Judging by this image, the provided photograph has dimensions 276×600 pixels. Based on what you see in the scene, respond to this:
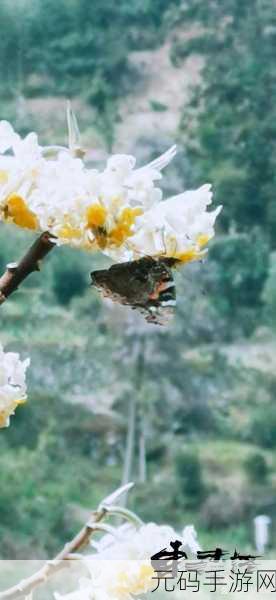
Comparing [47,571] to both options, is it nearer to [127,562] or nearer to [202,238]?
[127,562]

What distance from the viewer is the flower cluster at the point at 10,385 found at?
0.33 meters

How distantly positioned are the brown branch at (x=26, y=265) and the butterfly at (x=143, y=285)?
18 mm

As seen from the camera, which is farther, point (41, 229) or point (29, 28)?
point (29, 28)

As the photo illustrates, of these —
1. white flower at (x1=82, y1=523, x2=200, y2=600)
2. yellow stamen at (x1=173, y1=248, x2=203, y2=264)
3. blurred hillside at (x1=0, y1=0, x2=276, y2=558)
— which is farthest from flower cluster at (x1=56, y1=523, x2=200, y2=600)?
blurred hillside at (x1=0, y1=0, x2=276, y2=558)

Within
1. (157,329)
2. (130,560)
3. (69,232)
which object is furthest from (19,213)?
(157,329)

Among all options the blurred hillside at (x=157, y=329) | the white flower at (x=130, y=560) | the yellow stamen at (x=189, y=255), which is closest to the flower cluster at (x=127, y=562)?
the white flower at (x=130, y=560)

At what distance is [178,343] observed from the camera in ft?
6.25

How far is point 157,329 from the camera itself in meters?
1.89

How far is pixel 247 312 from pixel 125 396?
29 centimetres

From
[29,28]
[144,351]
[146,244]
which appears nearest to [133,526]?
[146,244]

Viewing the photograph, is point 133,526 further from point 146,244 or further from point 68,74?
point 68,74

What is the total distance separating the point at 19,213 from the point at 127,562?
0.13 meters

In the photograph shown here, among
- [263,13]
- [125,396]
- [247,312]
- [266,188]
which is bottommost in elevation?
[125,396]

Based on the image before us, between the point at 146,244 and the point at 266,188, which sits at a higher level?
the point at 266,188
